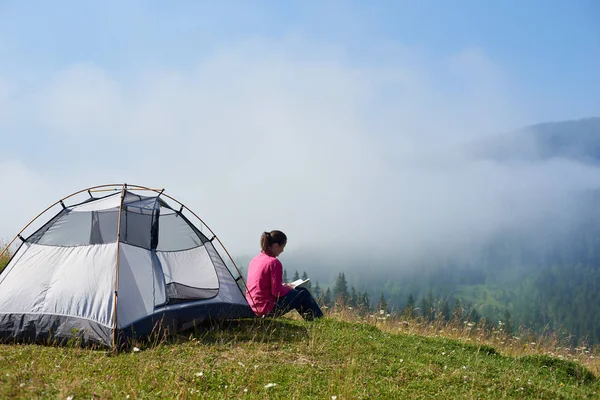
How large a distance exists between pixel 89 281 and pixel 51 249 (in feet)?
4.27

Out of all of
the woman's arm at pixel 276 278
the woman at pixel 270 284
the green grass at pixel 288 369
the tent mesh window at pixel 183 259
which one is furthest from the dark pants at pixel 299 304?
the tent mesh window at pixel 183 259

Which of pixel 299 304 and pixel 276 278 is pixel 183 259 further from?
pixel 299 304

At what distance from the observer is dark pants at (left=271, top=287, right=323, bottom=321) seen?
35.7ft

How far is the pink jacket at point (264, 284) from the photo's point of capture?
34.4 ft

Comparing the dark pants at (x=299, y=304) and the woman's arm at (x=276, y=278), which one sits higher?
the woman's arm at (x=276, y=278)

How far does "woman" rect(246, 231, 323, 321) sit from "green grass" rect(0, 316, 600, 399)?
458 millimetres

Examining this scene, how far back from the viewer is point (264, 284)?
10719 mm

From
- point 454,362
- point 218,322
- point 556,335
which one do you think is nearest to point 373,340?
point 454,362

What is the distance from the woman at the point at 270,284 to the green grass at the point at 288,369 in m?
0.46

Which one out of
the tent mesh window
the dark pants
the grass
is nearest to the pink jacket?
the dark pants

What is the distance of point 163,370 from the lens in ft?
24.3

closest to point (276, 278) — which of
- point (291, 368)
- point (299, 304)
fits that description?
point (299, 304)

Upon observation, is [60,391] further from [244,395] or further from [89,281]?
[89,281]

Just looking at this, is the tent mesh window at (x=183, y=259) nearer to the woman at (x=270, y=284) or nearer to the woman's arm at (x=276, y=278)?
the woman at (x=270, y=284)
